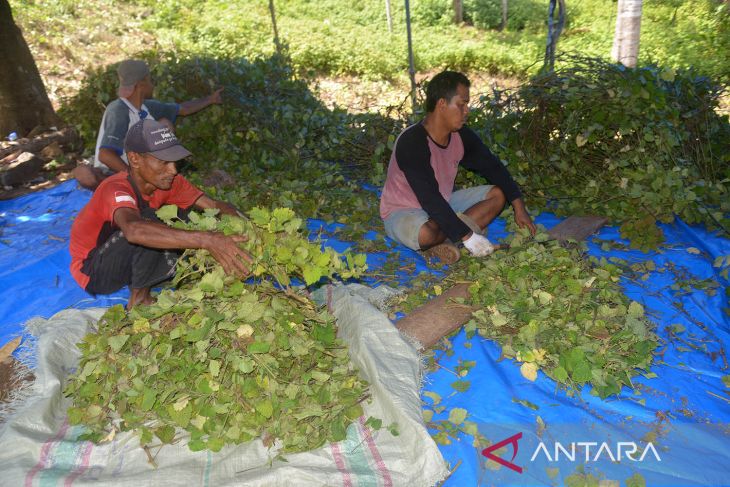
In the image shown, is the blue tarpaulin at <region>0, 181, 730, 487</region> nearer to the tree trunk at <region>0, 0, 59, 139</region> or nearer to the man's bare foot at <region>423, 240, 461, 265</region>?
the man's bare foot at <region>423, 240, 461, 265</region>

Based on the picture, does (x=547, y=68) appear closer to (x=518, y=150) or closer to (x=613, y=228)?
(x=518, y=150)

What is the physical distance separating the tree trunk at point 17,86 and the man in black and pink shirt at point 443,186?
4.37 meters

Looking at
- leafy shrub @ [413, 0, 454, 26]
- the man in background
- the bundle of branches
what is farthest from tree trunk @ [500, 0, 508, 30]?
the man in background

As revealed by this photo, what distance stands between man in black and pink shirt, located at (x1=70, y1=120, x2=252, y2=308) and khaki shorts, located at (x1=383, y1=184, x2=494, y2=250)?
39.8 inches

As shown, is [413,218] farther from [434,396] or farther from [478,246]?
[434,396]

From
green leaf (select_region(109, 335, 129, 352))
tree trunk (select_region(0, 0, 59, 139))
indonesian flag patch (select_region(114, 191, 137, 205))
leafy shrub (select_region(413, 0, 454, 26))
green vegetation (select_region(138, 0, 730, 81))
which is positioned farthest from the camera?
leafy shrub (select_region(413, 0, 454, 26))

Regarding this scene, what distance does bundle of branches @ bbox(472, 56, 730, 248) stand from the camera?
11.4 ft

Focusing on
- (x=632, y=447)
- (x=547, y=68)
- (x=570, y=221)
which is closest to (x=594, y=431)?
(x=632, y=447)

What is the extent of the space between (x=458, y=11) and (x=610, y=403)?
10.8 metres

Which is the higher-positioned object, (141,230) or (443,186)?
(141,230)

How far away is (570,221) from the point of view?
362cm

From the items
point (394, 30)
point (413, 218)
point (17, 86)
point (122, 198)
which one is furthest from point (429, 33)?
point (122, 198)

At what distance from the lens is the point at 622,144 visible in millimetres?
3789

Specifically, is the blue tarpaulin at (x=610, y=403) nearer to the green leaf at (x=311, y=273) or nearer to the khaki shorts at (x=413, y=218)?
the green leaf at (x=311, y=273)
